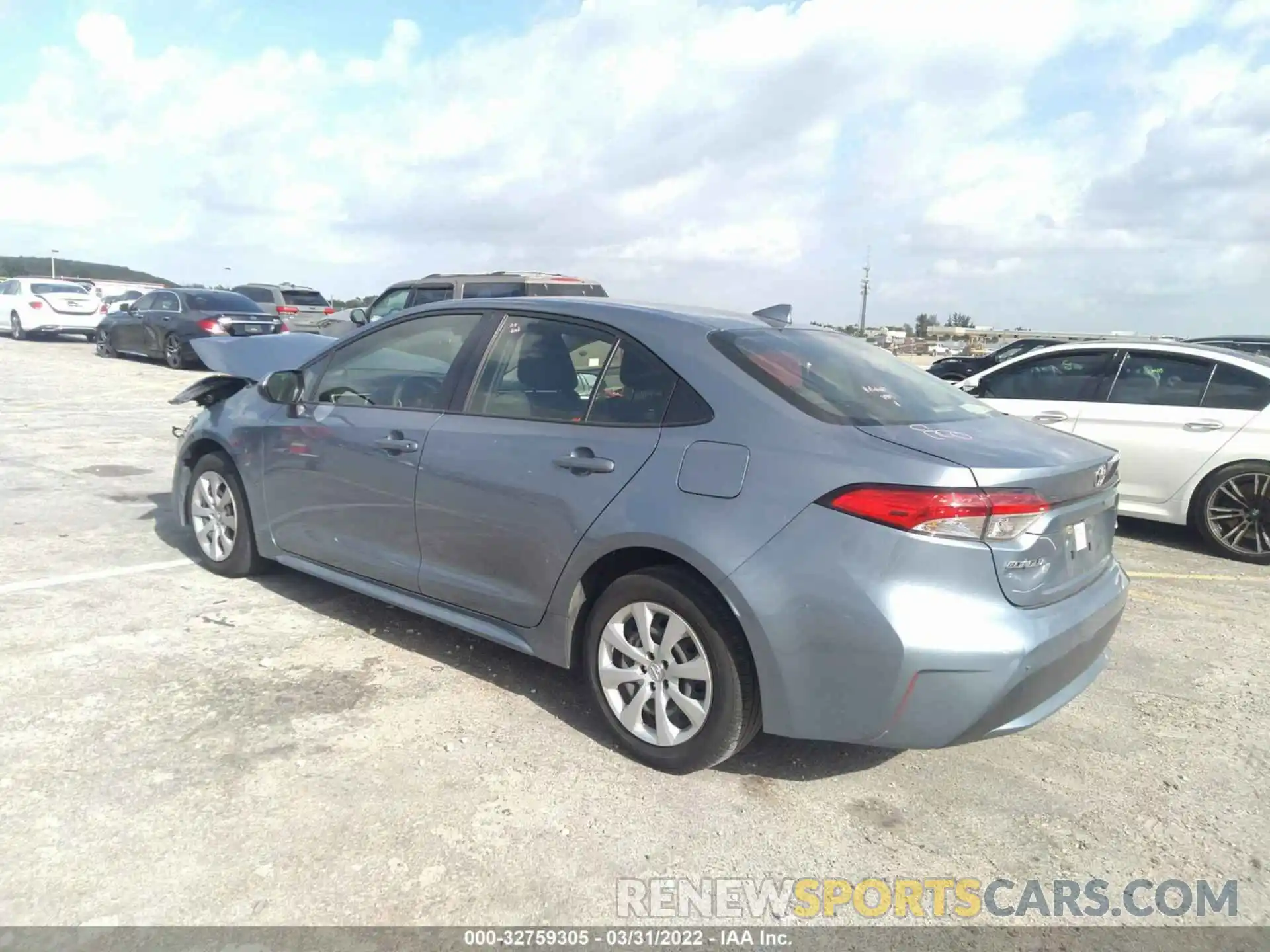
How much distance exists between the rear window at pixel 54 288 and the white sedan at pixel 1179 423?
78.6ft

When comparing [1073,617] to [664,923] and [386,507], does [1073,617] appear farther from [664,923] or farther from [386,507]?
[386,507]

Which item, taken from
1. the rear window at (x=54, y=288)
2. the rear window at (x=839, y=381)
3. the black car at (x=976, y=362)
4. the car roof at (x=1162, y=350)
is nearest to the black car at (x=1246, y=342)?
the black car at (x=976, y=362)

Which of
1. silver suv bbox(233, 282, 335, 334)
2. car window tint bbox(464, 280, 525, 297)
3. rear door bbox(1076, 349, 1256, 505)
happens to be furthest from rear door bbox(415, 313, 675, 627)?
silver suv bbox(233, 282, 335, 334)

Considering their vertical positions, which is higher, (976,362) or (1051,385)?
(976,362)

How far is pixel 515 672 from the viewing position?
405 cm

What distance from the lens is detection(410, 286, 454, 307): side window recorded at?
1189cm

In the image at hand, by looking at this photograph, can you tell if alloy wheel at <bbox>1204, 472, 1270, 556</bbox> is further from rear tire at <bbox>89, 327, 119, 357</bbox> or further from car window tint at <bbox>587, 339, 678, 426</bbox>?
rear tire at <bbox>89, 327, 119, 357</bbox>

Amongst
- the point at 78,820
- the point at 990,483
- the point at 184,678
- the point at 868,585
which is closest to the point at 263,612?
the point at 184,678

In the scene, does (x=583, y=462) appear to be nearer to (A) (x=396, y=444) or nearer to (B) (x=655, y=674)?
(B) (x=655, y=674)

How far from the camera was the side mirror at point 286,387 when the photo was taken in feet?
15.0

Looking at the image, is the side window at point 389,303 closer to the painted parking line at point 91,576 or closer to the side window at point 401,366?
the painted parking line at point 91,576

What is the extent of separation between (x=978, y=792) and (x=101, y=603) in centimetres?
422

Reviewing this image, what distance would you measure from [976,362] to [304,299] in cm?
1672

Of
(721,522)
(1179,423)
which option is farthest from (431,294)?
(721,522)
